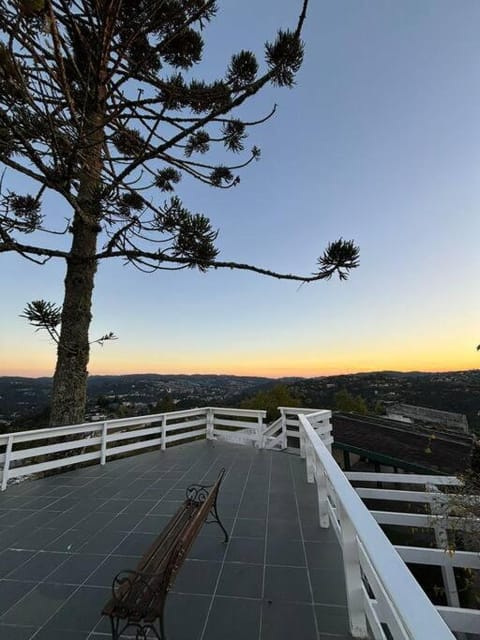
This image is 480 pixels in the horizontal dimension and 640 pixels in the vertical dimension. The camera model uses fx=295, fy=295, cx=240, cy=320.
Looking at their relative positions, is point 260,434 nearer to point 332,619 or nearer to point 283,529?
point 283,529

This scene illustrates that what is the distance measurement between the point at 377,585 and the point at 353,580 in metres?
0.69

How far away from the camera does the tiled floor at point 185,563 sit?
6.03 feet

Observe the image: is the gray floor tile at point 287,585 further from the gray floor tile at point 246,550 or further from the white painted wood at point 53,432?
the white painted wood at point 53,432

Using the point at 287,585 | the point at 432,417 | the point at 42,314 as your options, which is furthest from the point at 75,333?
the point at 432,417

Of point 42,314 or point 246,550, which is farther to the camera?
point 42,314

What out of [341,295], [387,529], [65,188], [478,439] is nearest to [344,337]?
[341,295]

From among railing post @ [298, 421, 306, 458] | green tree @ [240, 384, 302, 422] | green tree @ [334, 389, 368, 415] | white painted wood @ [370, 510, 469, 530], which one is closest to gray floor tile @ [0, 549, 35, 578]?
white painted wood @ [370, 510, 469, 530]

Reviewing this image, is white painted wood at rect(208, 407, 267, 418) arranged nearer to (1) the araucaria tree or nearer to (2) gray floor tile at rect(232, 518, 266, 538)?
(1) the araucaria tree

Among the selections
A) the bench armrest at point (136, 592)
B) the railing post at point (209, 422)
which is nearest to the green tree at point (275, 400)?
the railing post at point (209, 422)

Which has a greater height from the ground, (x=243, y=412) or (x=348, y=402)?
(x=243, y=412)

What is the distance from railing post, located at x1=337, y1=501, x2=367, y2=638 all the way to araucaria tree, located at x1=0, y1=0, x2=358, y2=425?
2935 mm

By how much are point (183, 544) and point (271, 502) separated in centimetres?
226

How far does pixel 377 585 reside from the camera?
3.89ft

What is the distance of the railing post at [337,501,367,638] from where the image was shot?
170 centimetres
